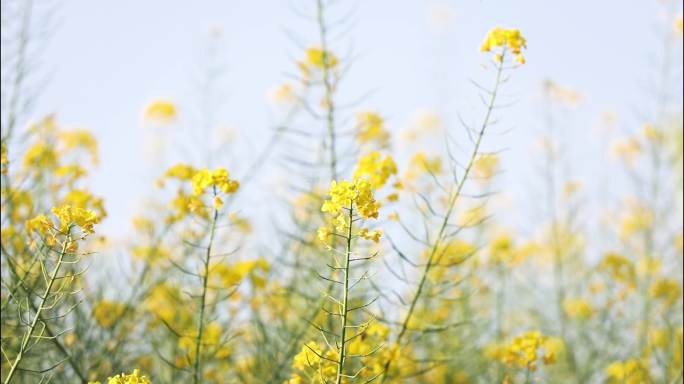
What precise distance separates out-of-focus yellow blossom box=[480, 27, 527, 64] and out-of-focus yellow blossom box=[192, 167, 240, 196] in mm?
1014

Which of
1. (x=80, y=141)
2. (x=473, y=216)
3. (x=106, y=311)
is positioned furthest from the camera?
(x=80, y=141)

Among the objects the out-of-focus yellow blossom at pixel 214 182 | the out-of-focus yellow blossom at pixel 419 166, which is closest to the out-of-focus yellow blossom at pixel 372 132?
the out-of-focus yellow blossom at pixel 419 166

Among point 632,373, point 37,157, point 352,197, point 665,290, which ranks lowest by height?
point 632,373

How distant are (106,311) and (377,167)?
64.1 inches

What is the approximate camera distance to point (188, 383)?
139 inches

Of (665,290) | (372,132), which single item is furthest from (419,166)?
(665,290)

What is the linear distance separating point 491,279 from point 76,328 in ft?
9.97

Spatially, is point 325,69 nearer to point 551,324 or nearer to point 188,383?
point 188,383

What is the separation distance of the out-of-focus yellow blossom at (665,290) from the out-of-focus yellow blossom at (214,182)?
3408 mm

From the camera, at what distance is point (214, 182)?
2.60m

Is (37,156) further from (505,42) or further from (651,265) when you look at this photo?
(651,265)

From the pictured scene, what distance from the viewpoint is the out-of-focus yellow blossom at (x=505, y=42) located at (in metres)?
2.68

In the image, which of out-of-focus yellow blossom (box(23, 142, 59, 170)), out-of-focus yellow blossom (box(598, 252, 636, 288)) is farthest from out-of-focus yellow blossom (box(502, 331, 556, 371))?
out-of-focus yellow blossom (box(23, 142, 59, 170))

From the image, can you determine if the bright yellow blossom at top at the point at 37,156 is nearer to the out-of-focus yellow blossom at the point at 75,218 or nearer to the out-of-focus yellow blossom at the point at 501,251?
the out-of-focus yellow blossom at the point at 75,218
